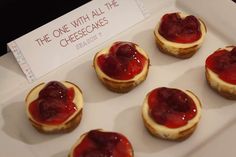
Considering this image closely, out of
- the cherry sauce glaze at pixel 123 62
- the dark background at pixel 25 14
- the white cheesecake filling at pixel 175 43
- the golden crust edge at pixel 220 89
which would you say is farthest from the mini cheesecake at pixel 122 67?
the dark background at pixel 25 14

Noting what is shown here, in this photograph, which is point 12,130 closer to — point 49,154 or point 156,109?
point 49,154

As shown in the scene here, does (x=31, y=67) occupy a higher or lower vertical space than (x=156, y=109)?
higher

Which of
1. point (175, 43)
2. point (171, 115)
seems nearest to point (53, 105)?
point (171, 115)

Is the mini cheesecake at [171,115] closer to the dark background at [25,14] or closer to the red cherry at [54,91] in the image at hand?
the red cherry at [54,91]

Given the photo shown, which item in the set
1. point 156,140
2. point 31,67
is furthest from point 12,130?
point 156,140

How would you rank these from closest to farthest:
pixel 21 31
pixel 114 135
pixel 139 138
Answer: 1. pixel 114 135
2. pixel 139 138
3. pixel 21 31

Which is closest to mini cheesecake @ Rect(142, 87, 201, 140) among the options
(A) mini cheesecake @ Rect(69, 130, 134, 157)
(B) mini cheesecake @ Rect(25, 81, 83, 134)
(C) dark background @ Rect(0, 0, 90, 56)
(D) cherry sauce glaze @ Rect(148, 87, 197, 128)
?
(D) cherry sauce glaze @ Rect(148, 87, 197, 128)
